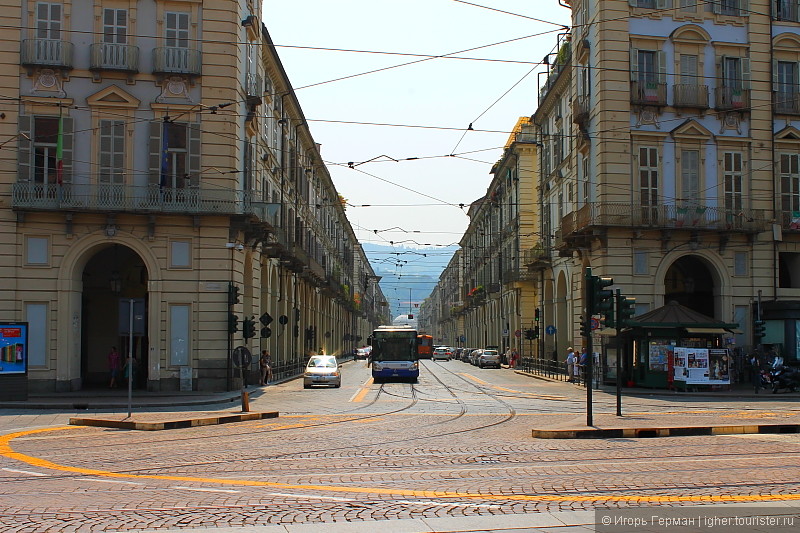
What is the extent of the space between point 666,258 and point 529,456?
24472mm

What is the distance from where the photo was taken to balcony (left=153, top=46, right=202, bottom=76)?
3155 centimetres

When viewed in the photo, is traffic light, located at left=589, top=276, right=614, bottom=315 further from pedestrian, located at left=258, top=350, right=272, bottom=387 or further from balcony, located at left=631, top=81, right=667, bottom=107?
pedestrian, located at left=258, top=350, right=272, bottom=387

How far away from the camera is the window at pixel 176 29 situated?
104 feet

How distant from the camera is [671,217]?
36.4 meters

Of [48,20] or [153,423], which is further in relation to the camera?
[48,20]

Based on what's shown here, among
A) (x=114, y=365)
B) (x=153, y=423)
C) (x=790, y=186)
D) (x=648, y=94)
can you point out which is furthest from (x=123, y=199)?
(x=790, y=186)

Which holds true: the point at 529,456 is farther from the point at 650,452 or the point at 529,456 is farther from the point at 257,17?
the point at 257,17

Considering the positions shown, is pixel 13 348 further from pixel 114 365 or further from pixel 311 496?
pixel 311 496

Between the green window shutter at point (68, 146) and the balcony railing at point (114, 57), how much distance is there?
224 centimetres

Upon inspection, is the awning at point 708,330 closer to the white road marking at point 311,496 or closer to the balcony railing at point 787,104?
the balcony railing at point 787,104

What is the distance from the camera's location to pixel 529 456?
562 inches

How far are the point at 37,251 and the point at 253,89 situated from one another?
437 inches

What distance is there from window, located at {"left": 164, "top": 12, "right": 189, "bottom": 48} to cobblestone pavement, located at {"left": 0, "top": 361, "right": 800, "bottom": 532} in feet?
52.1

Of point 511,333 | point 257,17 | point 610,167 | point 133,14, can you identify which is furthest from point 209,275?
point 511,333
